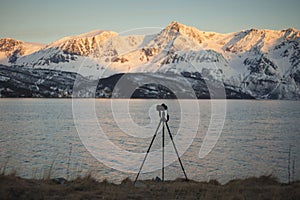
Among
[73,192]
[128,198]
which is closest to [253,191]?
[128,198]

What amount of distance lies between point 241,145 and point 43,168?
81.3 ft

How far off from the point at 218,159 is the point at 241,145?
10.6 metres

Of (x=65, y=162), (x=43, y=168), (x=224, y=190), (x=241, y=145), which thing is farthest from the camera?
(x=241, y=145)

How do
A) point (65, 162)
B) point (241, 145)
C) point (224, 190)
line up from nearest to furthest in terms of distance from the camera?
point (224, 190), point (65, 162), point (241, 145)

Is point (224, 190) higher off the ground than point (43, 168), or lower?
higher

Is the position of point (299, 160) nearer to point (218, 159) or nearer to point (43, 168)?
point (218, 159)

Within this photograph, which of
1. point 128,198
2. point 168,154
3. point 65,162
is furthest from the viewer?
point 168,154

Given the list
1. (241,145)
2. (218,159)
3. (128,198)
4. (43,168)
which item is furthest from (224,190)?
(241,145)

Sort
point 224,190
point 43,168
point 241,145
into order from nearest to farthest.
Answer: point 224,190 → point 43,168 → point 241,145

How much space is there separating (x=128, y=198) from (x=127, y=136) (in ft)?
130

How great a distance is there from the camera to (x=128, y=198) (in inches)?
522

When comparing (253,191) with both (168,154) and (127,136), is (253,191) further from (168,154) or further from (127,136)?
(127,136)

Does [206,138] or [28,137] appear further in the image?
[206,138]

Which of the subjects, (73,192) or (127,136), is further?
(127,136)
